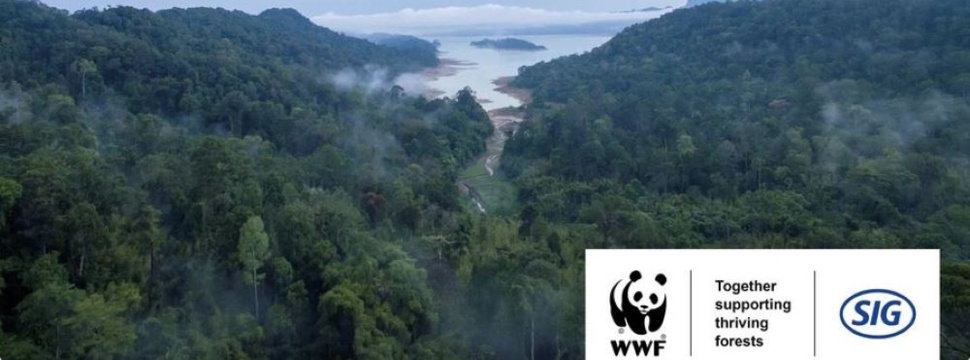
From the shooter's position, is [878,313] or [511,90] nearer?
[878,313]

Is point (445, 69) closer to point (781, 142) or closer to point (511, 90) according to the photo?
point (511, 90)

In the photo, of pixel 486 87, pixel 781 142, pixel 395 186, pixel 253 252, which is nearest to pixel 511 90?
pixel 486 87

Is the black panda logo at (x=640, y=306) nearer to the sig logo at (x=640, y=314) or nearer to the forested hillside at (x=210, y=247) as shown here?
the sig logo at (x=640, y=314)

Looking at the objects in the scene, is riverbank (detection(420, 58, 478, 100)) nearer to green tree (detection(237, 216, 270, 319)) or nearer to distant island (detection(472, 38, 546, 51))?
distant island (detection(472, 38, 546, 51))

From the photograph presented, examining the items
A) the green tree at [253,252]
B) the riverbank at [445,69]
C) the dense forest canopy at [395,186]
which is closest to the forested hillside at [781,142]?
the dense forest canopy at [395,186]

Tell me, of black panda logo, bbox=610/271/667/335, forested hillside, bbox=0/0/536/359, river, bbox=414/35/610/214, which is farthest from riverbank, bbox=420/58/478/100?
black panda logo, bbox=610/271/667/335
